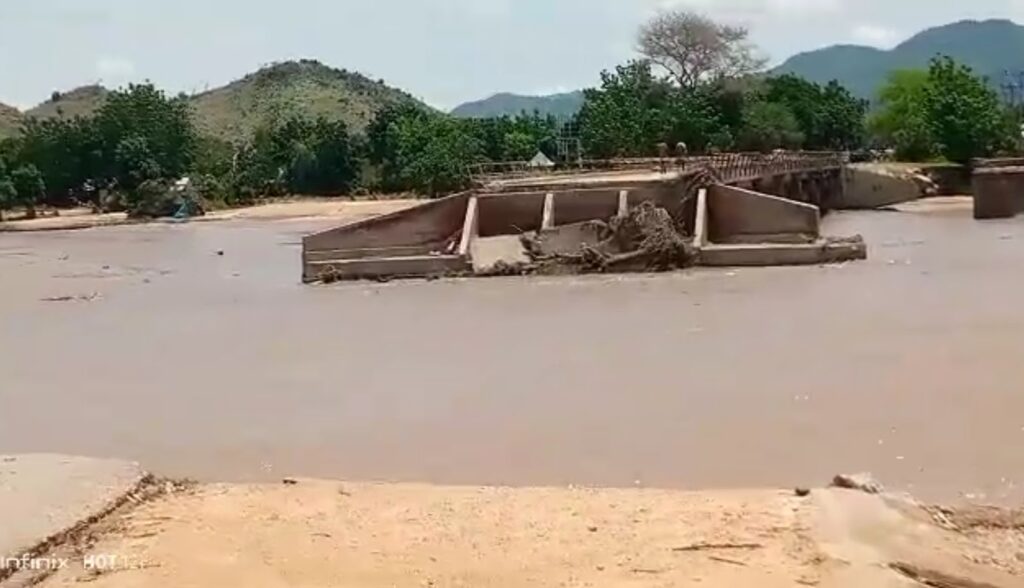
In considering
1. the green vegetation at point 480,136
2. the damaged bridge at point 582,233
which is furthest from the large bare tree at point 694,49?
the damaged bridge at point 582,233

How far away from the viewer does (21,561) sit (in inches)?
282

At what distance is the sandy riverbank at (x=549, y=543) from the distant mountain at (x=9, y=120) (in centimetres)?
9756

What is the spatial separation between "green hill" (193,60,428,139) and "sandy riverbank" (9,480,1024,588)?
9511 centimetres

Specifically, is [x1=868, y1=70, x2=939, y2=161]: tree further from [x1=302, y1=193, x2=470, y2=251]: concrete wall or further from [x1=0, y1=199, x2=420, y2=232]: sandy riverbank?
[x1=302, y1=193, x2=470, y2=251]: concrete wall

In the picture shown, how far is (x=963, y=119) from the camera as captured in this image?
6338cm

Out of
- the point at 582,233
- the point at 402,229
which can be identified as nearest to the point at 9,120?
the point at 402,229

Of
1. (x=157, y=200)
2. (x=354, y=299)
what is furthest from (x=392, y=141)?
(x=354, y=299)

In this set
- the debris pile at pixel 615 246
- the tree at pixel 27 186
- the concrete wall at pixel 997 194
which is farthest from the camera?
the tree at pixel 27 186

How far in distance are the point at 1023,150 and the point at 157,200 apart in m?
40.6

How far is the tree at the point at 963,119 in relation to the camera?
63434mm

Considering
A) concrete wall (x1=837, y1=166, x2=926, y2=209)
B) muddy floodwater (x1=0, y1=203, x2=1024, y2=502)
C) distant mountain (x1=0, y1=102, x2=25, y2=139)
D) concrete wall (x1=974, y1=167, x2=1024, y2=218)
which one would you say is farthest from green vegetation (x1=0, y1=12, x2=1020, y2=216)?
muddy floodwater (x1=0, y1=203, x2=1024, y2=502)

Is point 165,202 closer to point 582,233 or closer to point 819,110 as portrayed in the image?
point 819,110

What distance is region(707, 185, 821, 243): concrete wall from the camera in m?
29.2

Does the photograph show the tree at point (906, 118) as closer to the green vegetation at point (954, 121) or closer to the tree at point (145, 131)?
the green vegetation at point (954, 121)
